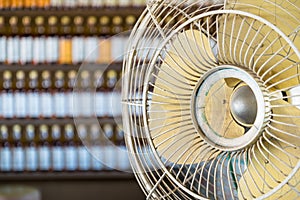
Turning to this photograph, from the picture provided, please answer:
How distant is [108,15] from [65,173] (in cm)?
102

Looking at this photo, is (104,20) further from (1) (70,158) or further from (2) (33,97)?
(1) (70,158)

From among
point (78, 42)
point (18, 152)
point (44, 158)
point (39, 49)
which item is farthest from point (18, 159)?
point (78, 42)

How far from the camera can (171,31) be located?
956 mm

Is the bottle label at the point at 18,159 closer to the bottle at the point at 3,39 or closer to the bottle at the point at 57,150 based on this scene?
the bottle at the point at 57,150

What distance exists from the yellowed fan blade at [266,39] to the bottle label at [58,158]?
3.01 meters

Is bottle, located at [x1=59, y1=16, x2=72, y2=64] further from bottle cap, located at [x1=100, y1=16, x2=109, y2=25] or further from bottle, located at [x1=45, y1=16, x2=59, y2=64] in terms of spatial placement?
bottle cap, located at [x1=100, y1=16, x2=109, y2=25]

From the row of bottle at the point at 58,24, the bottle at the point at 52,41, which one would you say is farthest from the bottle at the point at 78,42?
the bottle at the point at 52,41

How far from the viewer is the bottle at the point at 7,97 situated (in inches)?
150

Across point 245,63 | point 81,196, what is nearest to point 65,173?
point 81,196

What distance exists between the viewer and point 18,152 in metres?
3.83

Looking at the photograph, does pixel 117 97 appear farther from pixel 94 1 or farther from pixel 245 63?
pixel 94 1

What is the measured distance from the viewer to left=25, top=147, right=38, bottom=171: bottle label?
383cm

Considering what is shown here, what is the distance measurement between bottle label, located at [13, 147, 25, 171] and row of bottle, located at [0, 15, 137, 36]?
726mm

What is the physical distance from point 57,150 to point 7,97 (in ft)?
1.50
